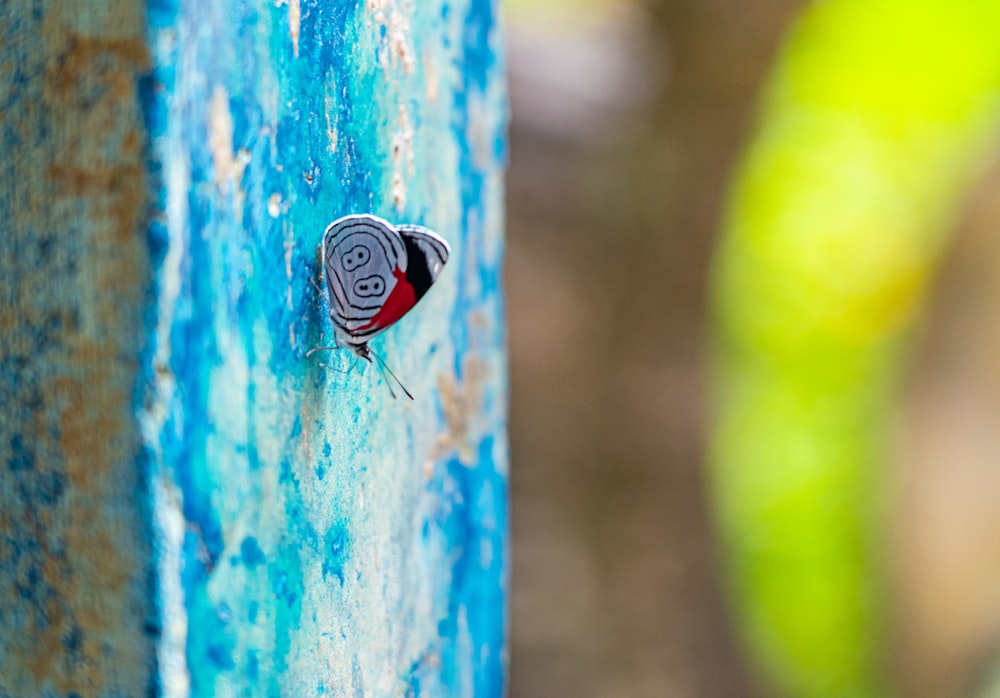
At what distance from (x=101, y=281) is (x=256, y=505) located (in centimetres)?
11

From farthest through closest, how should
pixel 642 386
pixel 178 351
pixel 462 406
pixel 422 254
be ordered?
1. pixel 642 386
2. pixel 462 406
3. pixel 422 254
4. pixel 178 351

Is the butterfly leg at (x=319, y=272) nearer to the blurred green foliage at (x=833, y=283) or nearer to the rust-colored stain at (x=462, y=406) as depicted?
the rust-colored stain at (x=462, y=406)

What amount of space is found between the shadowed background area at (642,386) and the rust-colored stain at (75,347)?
219 cm

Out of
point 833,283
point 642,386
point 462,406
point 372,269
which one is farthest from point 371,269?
point 833,283

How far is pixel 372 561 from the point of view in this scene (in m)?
0.53

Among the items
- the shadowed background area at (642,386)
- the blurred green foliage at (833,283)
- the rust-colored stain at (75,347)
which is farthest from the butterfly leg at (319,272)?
the blurred green foliage at (833,283)

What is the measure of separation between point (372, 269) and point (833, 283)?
3739 millimetres

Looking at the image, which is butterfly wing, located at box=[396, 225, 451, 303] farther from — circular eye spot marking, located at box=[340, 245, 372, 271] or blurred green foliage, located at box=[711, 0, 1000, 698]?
→ blurred green foliage, located at box=[711, 0, 1000, 698]

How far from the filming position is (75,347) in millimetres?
352

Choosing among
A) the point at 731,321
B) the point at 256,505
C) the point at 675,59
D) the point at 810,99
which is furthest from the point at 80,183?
the point at 810,99

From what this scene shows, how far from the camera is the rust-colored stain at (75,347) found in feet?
1.13

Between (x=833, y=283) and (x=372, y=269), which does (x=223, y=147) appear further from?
(x=833, y=283)

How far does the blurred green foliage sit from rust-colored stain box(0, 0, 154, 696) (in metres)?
2.94

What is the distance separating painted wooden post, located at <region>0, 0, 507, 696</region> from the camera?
1.13 ft
